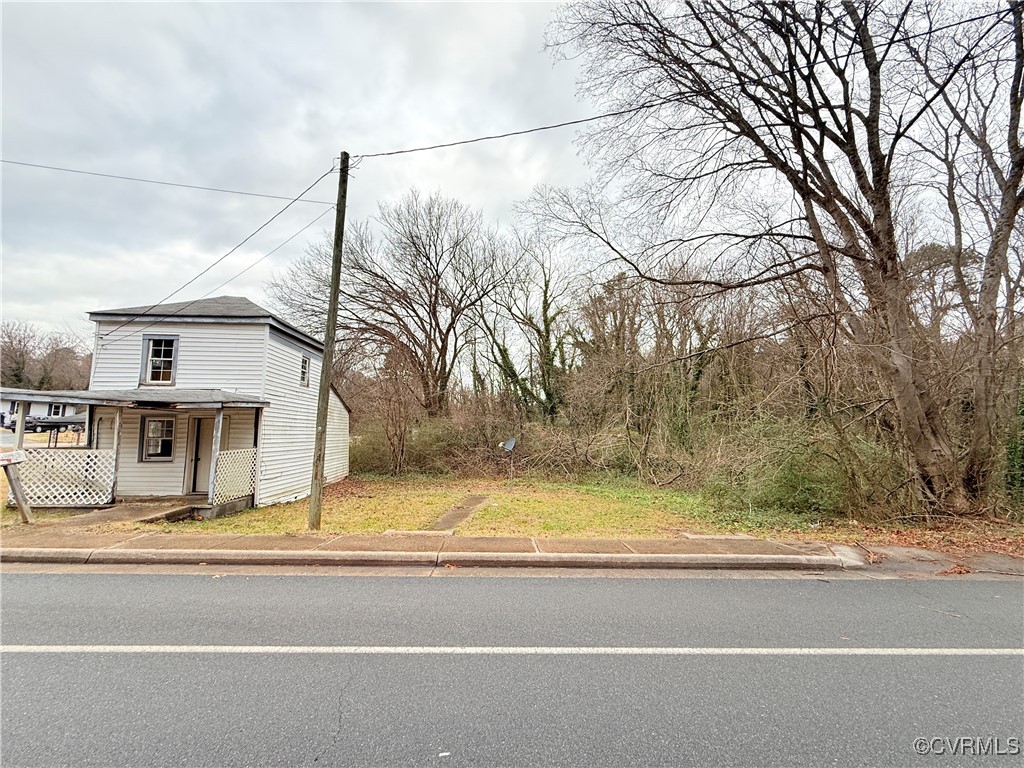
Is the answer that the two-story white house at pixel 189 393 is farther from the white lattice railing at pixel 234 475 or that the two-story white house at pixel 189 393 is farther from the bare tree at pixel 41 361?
the bare tree at pixel 41 361

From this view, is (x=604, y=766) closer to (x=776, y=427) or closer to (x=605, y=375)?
(x=776, y=427)

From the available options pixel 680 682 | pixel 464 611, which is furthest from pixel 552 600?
pixel 680 682

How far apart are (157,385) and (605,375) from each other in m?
15.6

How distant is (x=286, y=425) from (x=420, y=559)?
37.2 ft

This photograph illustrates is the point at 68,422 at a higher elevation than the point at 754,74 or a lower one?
lower

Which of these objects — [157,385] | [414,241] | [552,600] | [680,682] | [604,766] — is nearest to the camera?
[604,766]

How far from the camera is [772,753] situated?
2.53 meters

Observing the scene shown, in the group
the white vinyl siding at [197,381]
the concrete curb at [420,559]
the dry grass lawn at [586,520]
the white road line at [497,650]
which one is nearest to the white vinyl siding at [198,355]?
the white vinyl siding at [197,381]

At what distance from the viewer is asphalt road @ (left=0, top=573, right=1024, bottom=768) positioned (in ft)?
8.46

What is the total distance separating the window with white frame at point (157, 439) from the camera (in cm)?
1341

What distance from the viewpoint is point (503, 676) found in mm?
3346

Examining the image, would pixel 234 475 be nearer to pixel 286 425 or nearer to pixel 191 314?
pixel 286 425

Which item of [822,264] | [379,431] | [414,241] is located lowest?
[379,431]

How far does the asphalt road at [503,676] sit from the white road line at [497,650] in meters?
0.02
